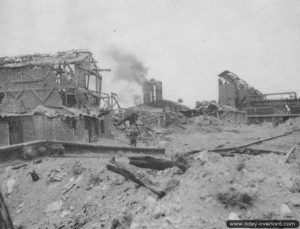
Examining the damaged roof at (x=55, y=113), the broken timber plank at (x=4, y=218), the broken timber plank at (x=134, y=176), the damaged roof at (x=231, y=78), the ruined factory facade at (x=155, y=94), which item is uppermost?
the damaged roof at (x=231, y=78)

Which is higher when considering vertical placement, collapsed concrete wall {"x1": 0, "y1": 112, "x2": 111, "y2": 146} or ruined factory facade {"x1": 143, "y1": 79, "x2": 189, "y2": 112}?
ruined factory facade {"x1": 143, "y1": 79, "x2": 189, "y2": 112}

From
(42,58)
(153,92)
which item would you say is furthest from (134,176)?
(153,92)

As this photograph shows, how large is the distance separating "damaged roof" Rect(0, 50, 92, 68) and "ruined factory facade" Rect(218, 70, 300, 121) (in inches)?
818

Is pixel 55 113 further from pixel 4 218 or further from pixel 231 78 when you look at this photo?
pixel 231 78

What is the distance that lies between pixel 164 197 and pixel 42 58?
809 inches

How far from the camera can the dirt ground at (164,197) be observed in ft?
12.2

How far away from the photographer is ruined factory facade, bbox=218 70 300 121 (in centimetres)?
3219

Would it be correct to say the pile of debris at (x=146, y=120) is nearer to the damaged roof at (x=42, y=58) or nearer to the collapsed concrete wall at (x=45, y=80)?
the collapsed concrete wall at (x=45, y=80)

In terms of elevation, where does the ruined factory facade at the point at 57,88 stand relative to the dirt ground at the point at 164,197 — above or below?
above

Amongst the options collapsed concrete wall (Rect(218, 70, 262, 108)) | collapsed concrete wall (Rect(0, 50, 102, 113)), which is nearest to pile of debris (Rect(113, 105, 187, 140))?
collapsed concrete wall (Rect(0, 50, 102, 113))

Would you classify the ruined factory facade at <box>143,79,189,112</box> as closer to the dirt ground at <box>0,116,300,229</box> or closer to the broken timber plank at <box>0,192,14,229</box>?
the dirt ground at <box>0,116,300,229</box>

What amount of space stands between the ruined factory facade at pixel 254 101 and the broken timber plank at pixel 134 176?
2954 cm

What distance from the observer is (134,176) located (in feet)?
16.3

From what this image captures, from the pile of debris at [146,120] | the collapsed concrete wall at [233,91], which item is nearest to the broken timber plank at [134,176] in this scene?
the pile of debris at [146,120]
